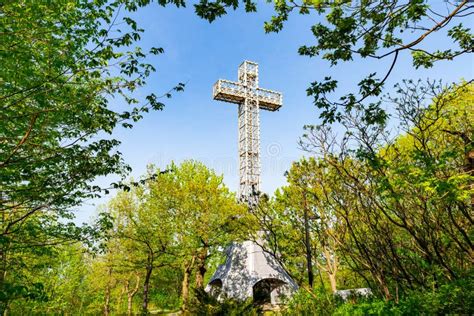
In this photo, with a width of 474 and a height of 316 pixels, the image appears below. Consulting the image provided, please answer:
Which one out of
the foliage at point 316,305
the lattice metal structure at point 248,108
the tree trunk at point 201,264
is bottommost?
the foliage at point 316,305

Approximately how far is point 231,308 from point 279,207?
7.24m

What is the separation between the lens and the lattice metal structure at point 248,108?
27812 millimetres

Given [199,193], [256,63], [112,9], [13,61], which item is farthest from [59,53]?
[256,63]

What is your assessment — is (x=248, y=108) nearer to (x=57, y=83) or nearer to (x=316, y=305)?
(x=316, y=305)

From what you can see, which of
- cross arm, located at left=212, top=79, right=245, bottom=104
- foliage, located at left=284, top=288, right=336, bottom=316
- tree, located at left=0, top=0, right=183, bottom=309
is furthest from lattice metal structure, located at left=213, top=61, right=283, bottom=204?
tree, located at left=0, top=0, right=183, bottom=309

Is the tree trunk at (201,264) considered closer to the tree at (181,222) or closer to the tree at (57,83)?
the tree at (181,222)

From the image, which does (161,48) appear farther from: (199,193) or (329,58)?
(199,193)

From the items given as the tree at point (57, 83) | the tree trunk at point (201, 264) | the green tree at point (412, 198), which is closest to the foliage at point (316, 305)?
the green tree at point (412, 198)

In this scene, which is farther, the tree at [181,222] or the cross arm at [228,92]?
the cross arm at [228,92]

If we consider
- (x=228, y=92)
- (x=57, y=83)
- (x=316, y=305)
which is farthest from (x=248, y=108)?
(x=57, y=83)

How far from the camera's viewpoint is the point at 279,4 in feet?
14.2

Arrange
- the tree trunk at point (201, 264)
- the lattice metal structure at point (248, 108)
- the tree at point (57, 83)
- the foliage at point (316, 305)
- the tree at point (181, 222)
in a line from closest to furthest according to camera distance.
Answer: the tree at point (57, 83), the foliage at point (316, 305), the tree at point (181, 222), the tree trunk at point (201, 264), the lattice metal structure at point (248, 108)

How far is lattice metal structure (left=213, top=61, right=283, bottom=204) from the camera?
27.8 m

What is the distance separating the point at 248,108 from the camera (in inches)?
1156
